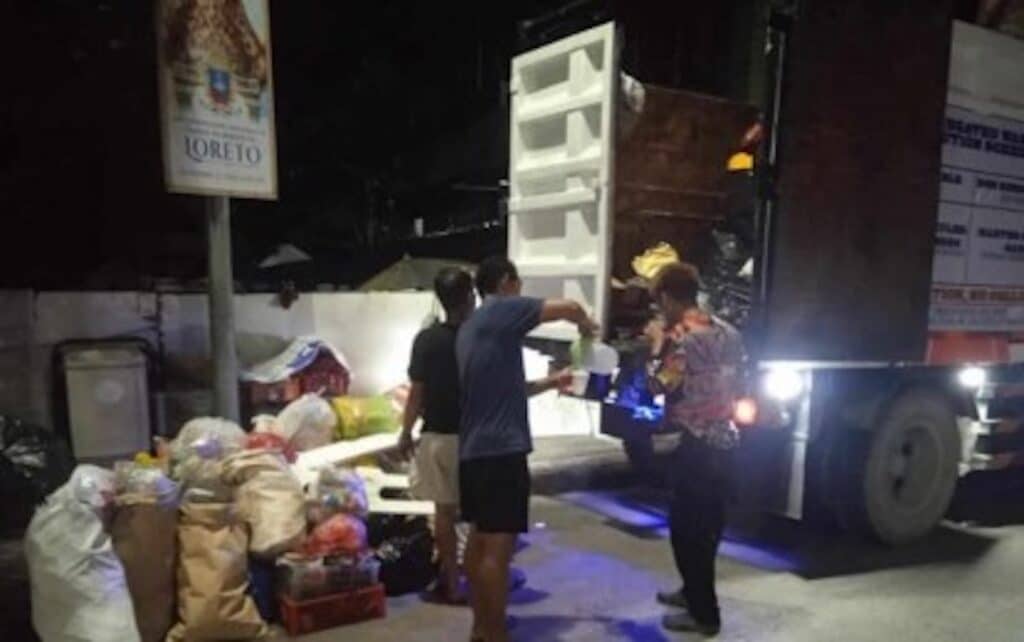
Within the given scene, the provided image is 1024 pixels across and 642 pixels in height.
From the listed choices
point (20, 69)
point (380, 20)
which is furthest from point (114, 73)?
point (380, 20)

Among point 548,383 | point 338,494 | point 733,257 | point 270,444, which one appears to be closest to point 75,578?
point 338,494

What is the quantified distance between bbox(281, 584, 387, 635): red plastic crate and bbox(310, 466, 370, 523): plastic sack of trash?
1.36 ft

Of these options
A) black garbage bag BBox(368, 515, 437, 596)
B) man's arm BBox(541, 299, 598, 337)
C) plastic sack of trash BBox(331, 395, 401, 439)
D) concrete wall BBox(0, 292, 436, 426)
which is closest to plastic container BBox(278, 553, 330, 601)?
black garbage bag BBox(368, 515, 437, 596)

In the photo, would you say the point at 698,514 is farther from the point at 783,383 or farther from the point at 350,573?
the point at 350,573

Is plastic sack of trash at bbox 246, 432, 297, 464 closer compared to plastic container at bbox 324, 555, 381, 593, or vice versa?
plastic container at bbox 324, 555, 381, 593

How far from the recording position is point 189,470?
152 inches

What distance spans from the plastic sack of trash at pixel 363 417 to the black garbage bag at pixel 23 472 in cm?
202

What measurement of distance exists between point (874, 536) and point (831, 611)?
115cm

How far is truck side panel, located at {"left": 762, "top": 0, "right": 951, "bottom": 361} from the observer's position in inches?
162

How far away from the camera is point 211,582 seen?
11.4ft

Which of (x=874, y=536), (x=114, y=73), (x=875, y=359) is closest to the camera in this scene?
(x=875, y=359)

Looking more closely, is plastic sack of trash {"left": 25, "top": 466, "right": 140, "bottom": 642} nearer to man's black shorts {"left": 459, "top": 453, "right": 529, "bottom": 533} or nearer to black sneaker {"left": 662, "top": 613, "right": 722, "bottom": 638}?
man's black shorts {"left": 459, "top": 453, "right": 529, "bottom": 533}

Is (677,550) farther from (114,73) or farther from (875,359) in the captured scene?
(114,73)

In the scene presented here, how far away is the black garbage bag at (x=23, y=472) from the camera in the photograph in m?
4.50
